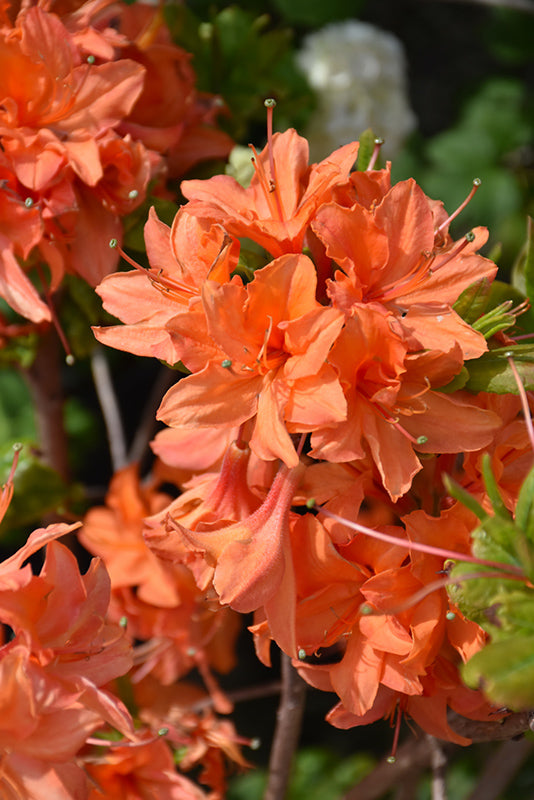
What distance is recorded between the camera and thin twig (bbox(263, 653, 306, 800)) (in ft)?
2.42

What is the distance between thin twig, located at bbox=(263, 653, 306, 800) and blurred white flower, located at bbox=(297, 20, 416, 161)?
886mm

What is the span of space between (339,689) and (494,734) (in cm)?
15

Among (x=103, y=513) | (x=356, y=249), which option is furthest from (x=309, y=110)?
(x=356, y=249)

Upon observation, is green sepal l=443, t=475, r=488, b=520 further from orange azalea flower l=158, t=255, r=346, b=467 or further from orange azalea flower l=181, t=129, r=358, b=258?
orange azalea flower l=181, t=129, r=358, b=258

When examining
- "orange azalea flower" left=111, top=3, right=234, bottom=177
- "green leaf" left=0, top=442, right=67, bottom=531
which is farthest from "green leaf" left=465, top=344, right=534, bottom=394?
"green leaf" left=0, top=442, right=67, bottom=531

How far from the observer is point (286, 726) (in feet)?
2.58

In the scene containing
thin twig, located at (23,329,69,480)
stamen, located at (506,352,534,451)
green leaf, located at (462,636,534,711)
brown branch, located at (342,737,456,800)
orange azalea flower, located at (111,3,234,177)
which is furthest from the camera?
thin twig, located at (23,329,69,480)

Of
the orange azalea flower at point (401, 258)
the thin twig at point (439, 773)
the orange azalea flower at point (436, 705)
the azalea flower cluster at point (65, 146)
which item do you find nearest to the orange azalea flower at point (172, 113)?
the azalea flower cluster at point (65, 146)

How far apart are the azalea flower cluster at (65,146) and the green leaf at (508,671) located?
1.42 ft

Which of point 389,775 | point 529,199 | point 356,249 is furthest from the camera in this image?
point 529,199

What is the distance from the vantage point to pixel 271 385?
1.87 ft

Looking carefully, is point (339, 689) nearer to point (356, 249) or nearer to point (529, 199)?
point (356, 249)

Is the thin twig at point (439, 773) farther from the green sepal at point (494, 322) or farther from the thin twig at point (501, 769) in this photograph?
the green sepal at point (494, 322)

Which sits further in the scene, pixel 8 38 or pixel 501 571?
pixel 8 38
